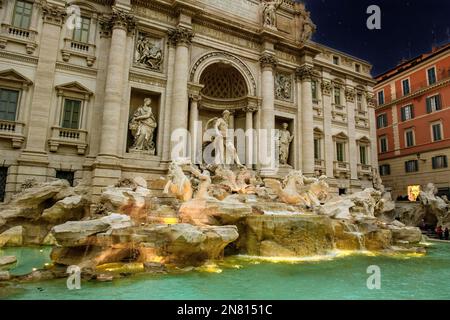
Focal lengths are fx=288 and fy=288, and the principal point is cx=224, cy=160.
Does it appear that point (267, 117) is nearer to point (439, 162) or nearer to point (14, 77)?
point (14, 77)

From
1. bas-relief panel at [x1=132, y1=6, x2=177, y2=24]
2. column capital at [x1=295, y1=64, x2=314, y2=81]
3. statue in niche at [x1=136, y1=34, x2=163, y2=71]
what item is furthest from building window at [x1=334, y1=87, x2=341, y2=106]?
statue in niche at [x1=136, y1=34, x2=163, y2=71]

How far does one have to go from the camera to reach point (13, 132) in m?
12.6

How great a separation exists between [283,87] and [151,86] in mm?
9428

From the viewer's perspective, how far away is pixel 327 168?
2091cm

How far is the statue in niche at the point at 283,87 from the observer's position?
2003 cm

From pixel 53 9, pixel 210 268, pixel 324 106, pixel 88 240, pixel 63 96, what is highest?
pixel 53 9

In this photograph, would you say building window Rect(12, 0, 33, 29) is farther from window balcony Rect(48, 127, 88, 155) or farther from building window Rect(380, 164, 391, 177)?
building window Rect(380, 164, 391, 177)

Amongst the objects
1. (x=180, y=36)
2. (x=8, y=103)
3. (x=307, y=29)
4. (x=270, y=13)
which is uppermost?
(x=270, y=13)

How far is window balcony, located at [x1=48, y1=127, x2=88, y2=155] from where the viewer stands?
43.3ft

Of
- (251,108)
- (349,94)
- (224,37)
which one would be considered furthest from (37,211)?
(349,94)

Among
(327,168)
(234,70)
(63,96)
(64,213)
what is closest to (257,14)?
(234,70)

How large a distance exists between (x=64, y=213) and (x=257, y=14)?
56.1 feet

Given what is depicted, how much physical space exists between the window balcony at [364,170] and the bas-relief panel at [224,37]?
12240 mm
